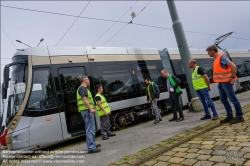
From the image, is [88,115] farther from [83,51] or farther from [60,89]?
[83,51]

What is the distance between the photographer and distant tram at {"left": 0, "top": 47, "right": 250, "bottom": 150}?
5203 mm

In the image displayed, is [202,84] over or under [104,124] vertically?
over

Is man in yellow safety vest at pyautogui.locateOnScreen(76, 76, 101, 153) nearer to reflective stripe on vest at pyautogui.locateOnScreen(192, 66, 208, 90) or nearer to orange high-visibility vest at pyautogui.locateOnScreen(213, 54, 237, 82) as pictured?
orange high-visibility vest at pyautogui.locateOnScreen(213, 54, 237, 82)

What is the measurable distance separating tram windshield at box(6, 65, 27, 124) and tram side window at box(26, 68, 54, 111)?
10.4 inches

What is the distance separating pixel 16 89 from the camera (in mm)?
5430

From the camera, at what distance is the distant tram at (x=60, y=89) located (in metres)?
5.20

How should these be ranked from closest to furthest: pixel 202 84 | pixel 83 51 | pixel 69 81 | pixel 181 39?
1. pixel 202 84
2. pixel 69 81
3. pixel 83 51
4. pixel 181 39

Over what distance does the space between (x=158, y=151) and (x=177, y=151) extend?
1.15 feet

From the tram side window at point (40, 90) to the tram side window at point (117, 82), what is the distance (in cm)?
179

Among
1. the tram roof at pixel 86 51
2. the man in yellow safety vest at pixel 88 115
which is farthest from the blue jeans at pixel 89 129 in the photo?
the tram roof at pixel 86 51

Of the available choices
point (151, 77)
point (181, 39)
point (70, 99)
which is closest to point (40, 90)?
point (70, 99)

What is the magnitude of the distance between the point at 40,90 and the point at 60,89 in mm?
568

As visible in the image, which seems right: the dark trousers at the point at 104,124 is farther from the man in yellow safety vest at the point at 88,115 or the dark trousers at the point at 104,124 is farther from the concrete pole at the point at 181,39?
the concrete pole at the point at 181,39

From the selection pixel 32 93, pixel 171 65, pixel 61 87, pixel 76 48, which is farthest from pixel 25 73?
pixel 171 65
